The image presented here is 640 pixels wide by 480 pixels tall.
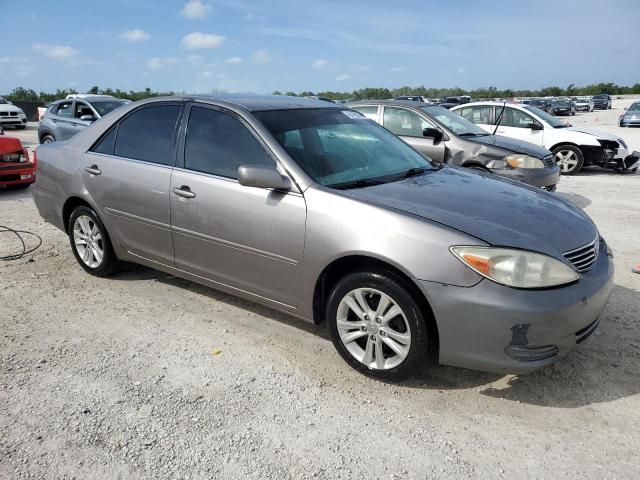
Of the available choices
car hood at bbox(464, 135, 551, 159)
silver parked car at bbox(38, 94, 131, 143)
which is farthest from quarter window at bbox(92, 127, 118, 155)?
silver parked car at bbox(38, 94, 131, 143)

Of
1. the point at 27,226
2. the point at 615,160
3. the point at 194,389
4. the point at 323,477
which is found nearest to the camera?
the point at 323,477

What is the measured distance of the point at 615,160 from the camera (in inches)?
439

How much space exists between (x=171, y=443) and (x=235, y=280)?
1.33 meters

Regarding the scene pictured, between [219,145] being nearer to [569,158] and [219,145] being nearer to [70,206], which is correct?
[70,206]

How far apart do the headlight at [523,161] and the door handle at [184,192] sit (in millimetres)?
5348

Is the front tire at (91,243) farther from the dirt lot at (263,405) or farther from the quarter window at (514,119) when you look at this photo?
the quarter window at (514,119)

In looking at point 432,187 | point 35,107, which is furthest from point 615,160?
point 35,107

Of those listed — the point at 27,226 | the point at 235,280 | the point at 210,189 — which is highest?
the point at 210,189

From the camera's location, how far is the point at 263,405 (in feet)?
9.54

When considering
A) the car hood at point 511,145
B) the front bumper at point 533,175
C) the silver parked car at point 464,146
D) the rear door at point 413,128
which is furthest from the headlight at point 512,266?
the car hood at point 511,145

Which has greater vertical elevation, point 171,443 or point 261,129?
point 261,129

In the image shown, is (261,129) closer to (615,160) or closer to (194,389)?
(194,389)

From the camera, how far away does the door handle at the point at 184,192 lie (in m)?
3.77

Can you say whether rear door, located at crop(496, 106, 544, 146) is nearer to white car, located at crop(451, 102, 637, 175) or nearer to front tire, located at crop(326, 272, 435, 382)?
white car, located at crop(451, 102, 637, 175)
